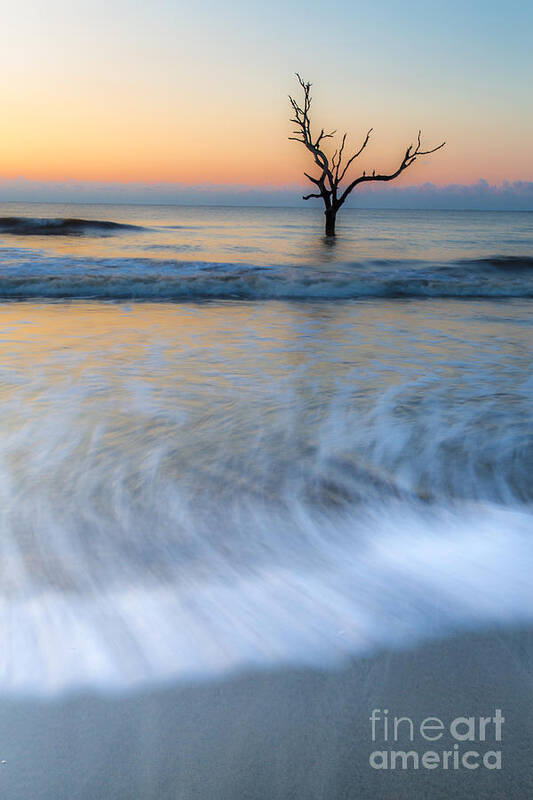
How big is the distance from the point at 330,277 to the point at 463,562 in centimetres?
832

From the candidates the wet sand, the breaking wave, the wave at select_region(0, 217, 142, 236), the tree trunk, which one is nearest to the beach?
the wet sand

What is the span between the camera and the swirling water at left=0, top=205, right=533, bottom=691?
1424 millimetres

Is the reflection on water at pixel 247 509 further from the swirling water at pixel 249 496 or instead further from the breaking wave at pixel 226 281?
the breaking wave at pixel 226 281

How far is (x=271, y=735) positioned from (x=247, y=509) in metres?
0.95

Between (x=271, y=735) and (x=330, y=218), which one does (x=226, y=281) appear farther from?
(x=330, y=218)

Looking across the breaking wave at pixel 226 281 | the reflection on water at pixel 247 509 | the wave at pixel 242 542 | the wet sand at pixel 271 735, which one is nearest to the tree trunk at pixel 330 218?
the breaking wave at pixel 226 281

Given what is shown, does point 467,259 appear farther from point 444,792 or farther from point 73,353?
point 444,792

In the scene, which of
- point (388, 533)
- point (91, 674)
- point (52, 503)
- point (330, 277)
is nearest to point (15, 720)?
point (91, 674)

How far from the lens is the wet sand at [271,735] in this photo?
1030mm

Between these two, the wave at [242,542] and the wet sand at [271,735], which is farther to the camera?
the wave at [242,542]

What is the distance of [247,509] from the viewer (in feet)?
6.70

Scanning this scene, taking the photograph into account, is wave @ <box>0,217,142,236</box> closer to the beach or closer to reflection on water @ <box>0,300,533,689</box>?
reflection on water @ <box>0,300,533,689</box>

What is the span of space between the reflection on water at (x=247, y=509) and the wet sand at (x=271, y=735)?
76mm

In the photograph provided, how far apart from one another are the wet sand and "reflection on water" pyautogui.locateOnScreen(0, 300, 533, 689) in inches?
3.0
